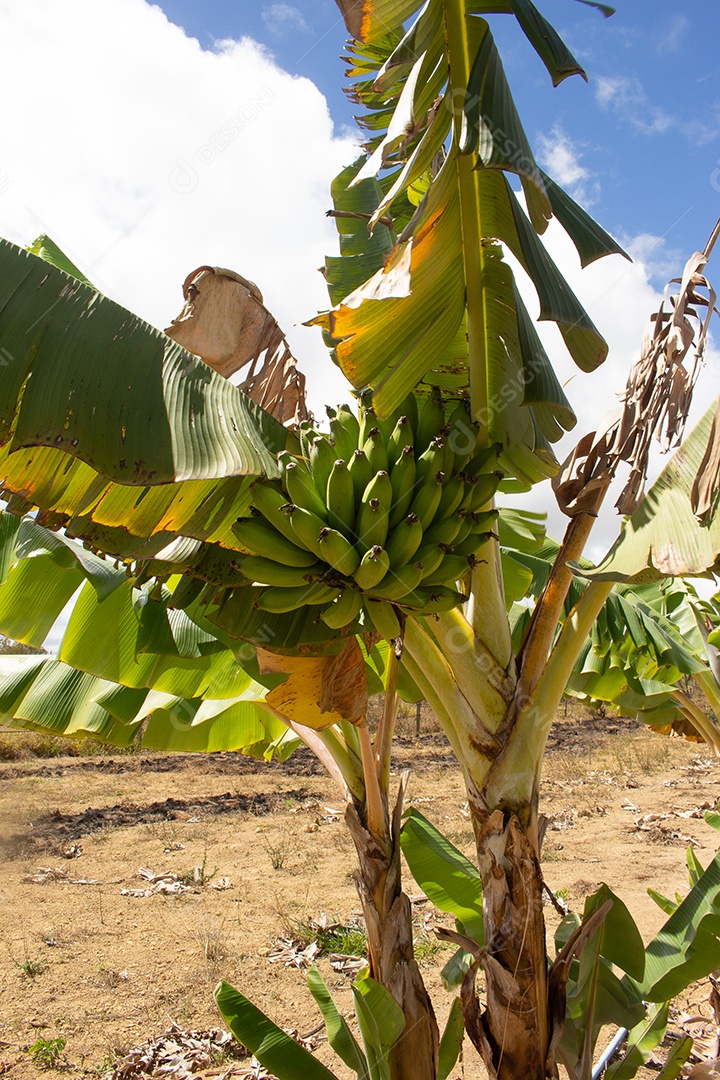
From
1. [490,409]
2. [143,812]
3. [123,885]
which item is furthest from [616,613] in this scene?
[143,812]

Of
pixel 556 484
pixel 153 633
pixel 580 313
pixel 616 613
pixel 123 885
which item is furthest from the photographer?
pixel 123 885

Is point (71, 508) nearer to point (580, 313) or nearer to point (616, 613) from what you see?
point (580, 313)

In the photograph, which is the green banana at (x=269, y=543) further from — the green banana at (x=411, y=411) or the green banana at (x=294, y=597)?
the green banana at (x=411, y=411)

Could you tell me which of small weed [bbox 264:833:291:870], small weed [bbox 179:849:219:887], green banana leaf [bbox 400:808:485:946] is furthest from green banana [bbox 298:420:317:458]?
small weed [bbox 264:833:291:870]

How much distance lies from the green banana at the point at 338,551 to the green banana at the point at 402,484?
147 mm

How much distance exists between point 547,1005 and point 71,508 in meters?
1.87

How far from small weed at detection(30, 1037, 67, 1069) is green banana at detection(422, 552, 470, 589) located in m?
3.54

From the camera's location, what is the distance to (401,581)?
5.39 ft

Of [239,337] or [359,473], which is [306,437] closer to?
[359,473]

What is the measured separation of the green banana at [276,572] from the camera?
68.2 inches

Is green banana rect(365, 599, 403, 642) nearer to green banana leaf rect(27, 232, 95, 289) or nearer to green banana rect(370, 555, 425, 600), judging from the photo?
green banana rect(370, 555, 425, 600)

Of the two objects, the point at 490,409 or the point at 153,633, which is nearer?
the point at 490,409

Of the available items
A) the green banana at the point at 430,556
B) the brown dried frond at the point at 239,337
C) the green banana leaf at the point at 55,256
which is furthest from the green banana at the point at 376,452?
the green banana leaf at the point at 55,256

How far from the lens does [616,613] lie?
3430 millimetres
